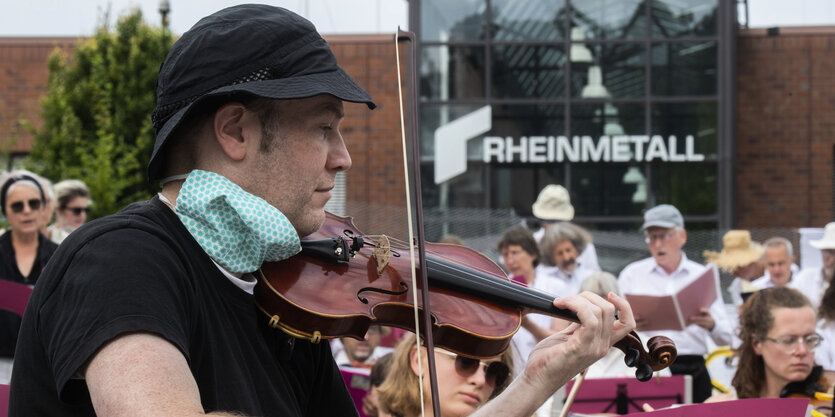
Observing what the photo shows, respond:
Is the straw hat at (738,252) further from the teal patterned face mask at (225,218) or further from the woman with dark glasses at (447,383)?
the teal patterned face mask at (225,218)

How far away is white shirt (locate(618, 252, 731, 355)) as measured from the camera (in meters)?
5.71

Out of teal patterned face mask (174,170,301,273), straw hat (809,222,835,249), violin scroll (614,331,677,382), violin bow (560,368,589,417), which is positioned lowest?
straw hat (809,222,835,249)

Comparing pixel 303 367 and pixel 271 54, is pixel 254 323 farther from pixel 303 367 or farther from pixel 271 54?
pixel 271 54

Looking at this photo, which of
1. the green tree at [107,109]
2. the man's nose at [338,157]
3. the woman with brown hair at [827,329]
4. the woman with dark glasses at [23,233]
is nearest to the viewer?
the man's nose at [338,157]

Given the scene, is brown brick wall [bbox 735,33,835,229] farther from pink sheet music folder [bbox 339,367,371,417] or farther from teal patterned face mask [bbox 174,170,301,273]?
teal patterned face mask [bbox 174,170,301,273]

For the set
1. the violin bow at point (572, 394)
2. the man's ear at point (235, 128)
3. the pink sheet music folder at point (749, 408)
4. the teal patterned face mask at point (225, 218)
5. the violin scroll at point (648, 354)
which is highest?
the man's ear at point (235, 128)

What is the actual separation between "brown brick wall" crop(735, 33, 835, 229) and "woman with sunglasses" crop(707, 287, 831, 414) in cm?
1027

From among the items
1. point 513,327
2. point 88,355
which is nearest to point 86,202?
point 513,327

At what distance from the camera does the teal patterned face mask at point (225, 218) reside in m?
1.49

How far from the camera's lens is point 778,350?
13.9 ft

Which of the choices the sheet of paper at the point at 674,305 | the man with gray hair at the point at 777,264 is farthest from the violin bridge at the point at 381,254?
the man with gray hair at the point at 777,264

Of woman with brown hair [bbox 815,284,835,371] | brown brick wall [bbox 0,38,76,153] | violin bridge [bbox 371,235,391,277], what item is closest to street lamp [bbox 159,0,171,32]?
brown brick wall [bbox 0,38,76,153]

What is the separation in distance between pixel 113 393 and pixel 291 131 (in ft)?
1.82

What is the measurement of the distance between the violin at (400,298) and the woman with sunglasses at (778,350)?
2427 mm
